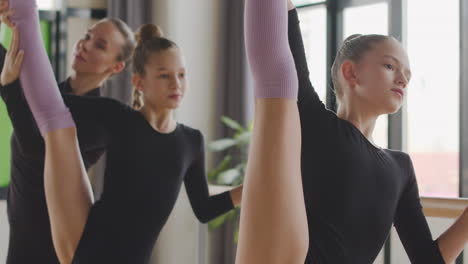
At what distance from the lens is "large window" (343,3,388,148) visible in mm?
3872

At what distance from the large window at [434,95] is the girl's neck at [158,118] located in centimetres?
247

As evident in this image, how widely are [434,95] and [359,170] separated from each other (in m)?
2.94

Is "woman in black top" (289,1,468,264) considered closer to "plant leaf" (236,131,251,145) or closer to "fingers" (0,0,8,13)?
"fingers" (0,0,8,13)

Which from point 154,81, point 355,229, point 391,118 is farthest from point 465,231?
point 391,118

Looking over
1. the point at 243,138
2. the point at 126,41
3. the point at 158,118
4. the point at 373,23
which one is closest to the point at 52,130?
the point at 158,118

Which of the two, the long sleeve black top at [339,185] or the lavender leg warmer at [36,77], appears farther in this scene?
the lavender leg warmer at [36,77]

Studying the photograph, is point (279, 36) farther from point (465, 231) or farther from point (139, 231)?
point (139, 231)

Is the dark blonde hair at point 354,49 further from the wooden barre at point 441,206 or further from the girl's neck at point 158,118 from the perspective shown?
the girl's neck at point 158,118

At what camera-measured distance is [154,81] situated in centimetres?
153

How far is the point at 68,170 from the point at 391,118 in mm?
3009

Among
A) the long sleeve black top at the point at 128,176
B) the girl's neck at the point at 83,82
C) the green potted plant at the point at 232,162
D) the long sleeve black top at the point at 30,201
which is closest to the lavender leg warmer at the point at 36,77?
the long sleeve black top at the point at 128,176

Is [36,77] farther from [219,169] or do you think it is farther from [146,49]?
[219,169]

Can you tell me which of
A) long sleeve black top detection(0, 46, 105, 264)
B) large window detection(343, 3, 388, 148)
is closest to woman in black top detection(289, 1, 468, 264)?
long sleeve black top detection(0, 46, 105, 264)

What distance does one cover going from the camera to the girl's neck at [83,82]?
1784 millimetres
